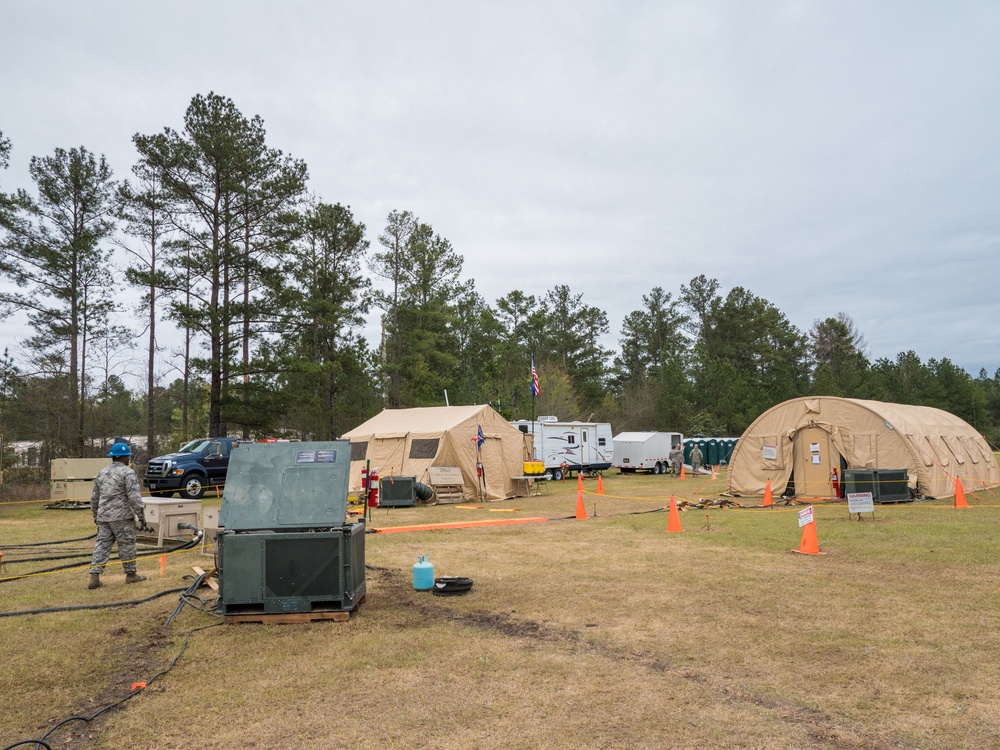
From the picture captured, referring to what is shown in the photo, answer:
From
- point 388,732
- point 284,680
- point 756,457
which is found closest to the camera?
point 388,732

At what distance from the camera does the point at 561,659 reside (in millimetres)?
5887

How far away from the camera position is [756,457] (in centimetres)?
2139

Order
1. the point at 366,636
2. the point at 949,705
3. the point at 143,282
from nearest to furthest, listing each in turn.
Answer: the point at 949,705
the point at 366,636
the point at 143,282

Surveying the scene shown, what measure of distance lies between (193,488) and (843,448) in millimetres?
19746

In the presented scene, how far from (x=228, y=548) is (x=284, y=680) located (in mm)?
1943

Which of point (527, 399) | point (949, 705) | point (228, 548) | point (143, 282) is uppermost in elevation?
point (143, 282)

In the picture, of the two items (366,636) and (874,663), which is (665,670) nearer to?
(874,663)

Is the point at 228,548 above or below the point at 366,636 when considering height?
above

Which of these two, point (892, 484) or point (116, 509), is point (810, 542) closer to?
point (892, 484)

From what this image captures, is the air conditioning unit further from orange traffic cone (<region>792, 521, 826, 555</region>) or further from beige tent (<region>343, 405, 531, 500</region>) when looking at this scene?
beige tent (<region>343, 405, 531, 500</region>)

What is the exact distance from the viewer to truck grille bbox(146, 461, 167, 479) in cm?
2195

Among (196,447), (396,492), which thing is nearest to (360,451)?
(396,492)

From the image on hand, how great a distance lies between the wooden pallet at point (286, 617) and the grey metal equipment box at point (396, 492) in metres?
13.0

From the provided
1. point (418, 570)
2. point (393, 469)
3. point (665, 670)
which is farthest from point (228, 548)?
point (393, 469)
